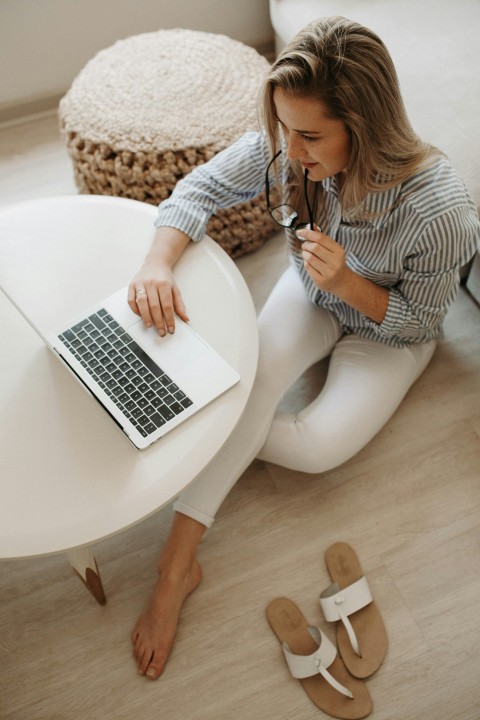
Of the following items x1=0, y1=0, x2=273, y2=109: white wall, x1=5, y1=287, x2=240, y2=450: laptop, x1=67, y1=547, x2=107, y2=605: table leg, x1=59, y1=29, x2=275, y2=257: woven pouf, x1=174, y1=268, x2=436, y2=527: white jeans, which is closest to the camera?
x1=5, y1=287, x2=240, y2=450: laptop

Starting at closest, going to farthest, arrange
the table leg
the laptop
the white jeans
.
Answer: the laptop
the table leg
the white jeans

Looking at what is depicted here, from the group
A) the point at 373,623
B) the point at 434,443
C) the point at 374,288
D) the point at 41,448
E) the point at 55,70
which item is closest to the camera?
the point at 41,448

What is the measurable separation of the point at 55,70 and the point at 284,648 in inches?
71.5

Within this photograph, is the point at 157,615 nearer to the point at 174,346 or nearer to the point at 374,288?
the point at 174,346

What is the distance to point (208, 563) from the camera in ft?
4.36

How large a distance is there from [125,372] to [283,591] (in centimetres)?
57

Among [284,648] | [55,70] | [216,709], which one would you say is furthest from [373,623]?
[55,70]

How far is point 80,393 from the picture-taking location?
3.40ft

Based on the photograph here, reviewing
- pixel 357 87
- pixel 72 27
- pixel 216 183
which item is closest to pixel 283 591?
pixel 216 183

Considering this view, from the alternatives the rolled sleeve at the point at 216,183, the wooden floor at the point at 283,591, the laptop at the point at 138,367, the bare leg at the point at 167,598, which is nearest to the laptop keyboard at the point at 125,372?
the laptop at the point at 138,367

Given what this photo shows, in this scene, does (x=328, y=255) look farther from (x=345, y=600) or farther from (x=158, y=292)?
(x=345, y=600)

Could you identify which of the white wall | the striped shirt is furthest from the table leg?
the white wall

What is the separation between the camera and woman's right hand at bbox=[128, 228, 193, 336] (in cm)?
106

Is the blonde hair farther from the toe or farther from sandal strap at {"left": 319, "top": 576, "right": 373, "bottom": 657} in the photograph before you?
the toe
